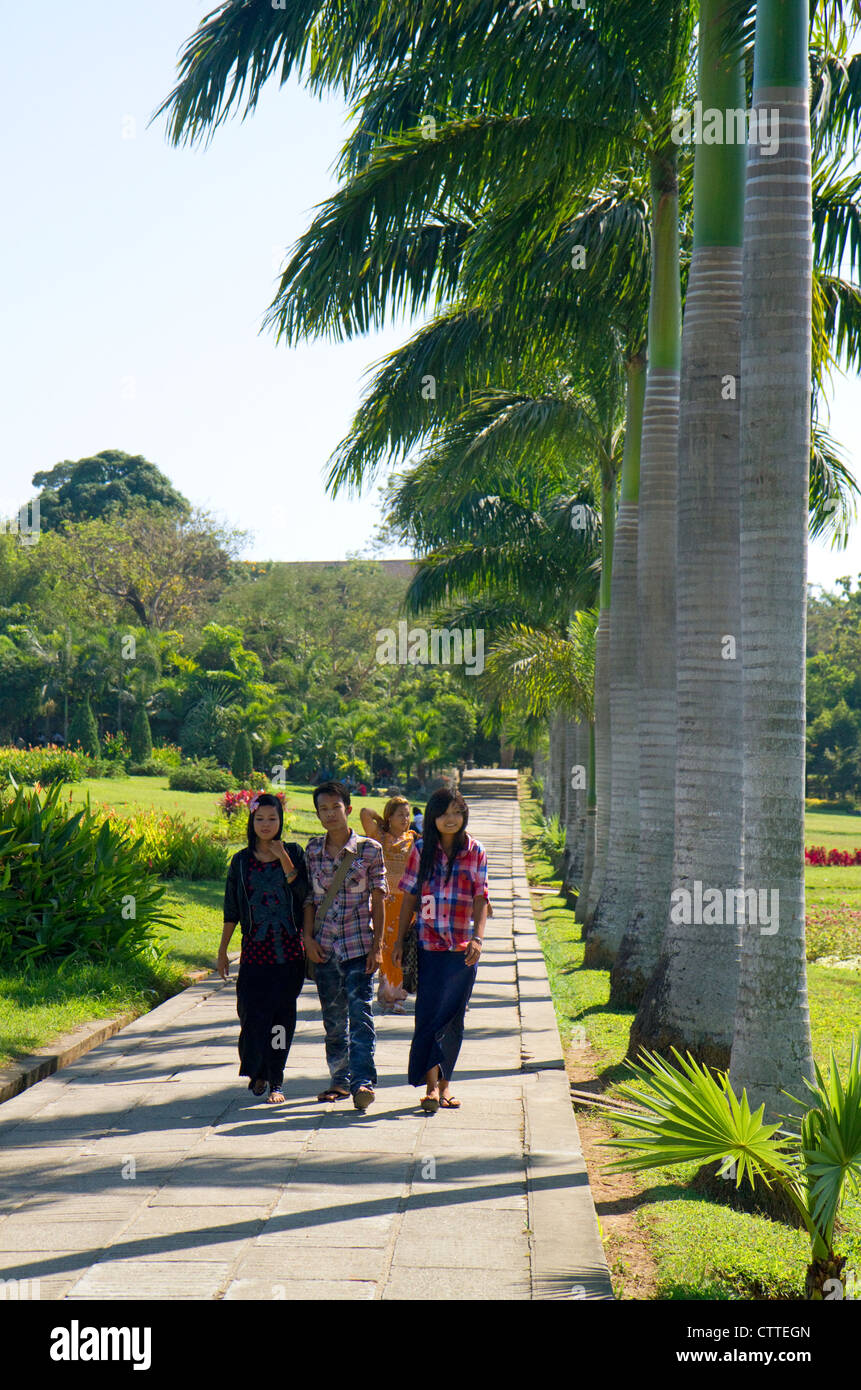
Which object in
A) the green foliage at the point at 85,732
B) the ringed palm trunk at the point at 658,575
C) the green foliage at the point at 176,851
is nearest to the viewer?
the ringed palm trunk at the point at 658,575

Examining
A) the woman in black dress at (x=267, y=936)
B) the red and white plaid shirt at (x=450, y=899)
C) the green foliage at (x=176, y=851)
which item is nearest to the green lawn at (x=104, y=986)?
the green foliage at (x=176, y=851)

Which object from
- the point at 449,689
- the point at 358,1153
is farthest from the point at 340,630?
the point at 358,1153

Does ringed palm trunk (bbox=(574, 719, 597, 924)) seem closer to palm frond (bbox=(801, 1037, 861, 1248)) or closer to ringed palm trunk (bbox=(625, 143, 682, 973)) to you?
ringed palm trunk (bbox=(625, 143, 682, 973))

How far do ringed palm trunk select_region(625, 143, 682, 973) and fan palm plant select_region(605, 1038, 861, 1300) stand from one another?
4.76 metres

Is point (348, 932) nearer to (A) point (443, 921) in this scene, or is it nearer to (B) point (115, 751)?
(A) point (443, 921)

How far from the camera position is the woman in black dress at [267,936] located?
260 inches

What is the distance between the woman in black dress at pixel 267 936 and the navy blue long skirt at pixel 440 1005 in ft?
2.24

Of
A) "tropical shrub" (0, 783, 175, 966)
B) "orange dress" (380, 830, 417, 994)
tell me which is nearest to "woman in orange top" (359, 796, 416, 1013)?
"orange dress" (380, 830, 417, 994)

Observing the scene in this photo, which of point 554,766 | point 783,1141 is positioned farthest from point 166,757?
point 783,1141

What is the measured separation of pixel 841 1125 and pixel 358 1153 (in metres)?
2.56

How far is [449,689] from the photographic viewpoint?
50.1m

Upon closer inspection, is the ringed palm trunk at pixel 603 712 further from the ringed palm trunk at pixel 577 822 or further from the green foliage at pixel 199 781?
the green foliage at pixel 199 781

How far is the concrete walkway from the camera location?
4.29 meters
